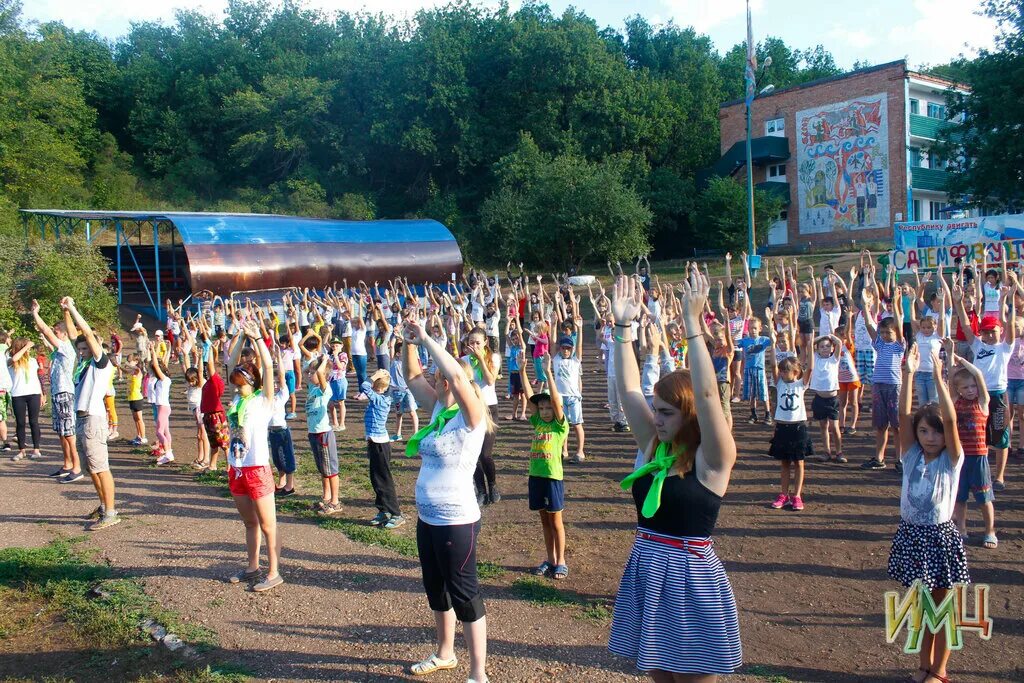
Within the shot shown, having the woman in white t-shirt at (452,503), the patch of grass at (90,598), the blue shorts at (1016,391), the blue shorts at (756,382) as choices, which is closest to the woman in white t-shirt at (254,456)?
the patch of grass at (90,598)

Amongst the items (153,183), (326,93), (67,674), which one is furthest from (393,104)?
(67,674)

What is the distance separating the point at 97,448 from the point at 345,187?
138 ft

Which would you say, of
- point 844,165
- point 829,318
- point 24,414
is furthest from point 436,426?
point 844,165

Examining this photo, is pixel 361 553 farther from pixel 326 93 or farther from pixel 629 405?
pixel 326 93

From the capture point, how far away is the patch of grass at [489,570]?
610 centimetres

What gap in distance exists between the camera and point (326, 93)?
47.6m

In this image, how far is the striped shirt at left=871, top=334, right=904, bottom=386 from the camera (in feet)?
28.4

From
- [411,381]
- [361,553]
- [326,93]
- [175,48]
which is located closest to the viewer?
[411,381]

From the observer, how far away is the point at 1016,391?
8.70m

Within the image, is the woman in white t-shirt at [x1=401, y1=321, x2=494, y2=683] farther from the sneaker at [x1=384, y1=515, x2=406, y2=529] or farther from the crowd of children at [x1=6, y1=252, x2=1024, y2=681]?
the sneaker at [x1=384, y1=515, x2=406, y2=529]

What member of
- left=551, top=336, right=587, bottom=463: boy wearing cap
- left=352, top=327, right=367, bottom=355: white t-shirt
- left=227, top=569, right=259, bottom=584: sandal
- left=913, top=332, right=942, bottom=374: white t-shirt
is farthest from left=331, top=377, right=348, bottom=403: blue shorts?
left=913, top=332, right=942, bottom=374: white t-shirt

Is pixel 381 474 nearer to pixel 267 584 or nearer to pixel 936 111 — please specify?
pixel 267 584

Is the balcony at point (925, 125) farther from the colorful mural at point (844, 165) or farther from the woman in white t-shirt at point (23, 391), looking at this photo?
the woman in white t-shirt at point (23, 391)

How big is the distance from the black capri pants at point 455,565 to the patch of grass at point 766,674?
1.60m
